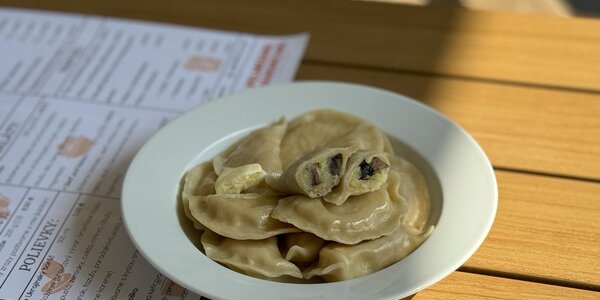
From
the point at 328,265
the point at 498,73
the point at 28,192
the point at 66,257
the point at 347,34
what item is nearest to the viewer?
the point at 328,265

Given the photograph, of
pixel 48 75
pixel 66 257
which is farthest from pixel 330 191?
pixel 48 75

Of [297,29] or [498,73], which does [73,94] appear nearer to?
[297,29]

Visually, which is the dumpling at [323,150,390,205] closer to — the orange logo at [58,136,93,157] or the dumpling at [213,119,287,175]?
the dumpling at [213,119,287,175]

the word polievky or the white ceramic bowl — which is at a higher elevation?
the white ceramic bowl

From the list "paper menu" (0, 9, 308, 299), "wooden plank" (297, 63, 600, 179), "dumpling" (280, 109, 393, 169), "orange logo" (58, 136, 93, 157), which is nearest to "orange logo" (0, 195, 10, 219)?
"paper menu" (0, 9, 308, 299)

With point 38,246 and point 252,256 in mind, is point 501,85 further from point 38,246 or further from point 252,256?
point 38,246

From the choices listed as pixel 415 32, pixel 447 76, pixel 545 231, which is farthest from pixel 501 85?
pixel 545 231
